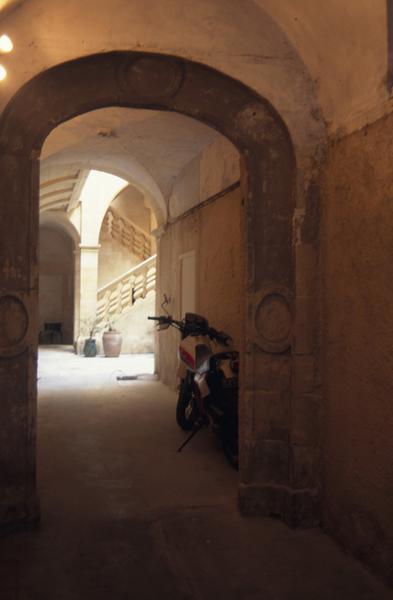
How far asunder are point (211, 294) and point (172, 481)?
263cm

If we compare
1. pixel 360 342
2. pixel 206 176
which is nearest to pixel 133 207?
pixel 206 176

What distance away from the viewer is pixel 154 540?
133 inches

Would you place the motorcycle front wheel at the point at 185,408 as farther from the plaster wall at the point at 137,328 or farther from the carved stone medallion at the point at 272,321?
the plaster wall at the point at 137,328

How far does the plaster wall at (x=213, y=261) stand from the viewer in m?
5.71

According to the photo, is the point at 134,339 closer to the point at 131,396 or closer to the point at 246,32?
the point at 131,396

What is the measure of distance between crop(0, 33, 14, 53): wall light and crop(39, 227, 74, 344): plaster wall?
16.6m

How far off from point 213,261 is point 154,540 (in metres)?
3.71

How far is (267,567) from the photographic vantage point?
9.95 feet

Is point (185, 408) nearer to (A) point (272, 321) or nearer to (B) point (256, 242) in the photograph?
(A) point (272, 321)

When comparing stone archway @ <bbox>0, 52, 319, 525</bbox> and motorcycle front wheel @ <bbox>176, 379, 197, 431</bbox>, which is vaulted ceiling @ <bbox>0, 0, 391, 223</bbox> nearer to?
stone archway @ <bbox>0, 52, 319, 525</bbox>

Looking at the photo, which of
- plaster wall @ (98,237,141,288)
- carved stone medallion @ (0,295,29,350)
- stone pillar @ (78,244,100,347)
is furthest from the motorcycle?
plaster wall @ (98,237,141,288)

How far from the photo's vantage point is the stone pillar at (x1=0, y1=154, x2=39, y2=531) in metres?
3.37

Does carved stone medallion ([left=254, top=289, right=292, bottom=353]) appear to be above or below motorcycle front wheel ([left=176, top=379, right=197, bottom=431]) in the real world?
above

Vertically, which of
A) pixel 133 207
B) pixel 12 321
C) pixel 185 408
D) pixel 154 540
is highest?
pixel 133 207
